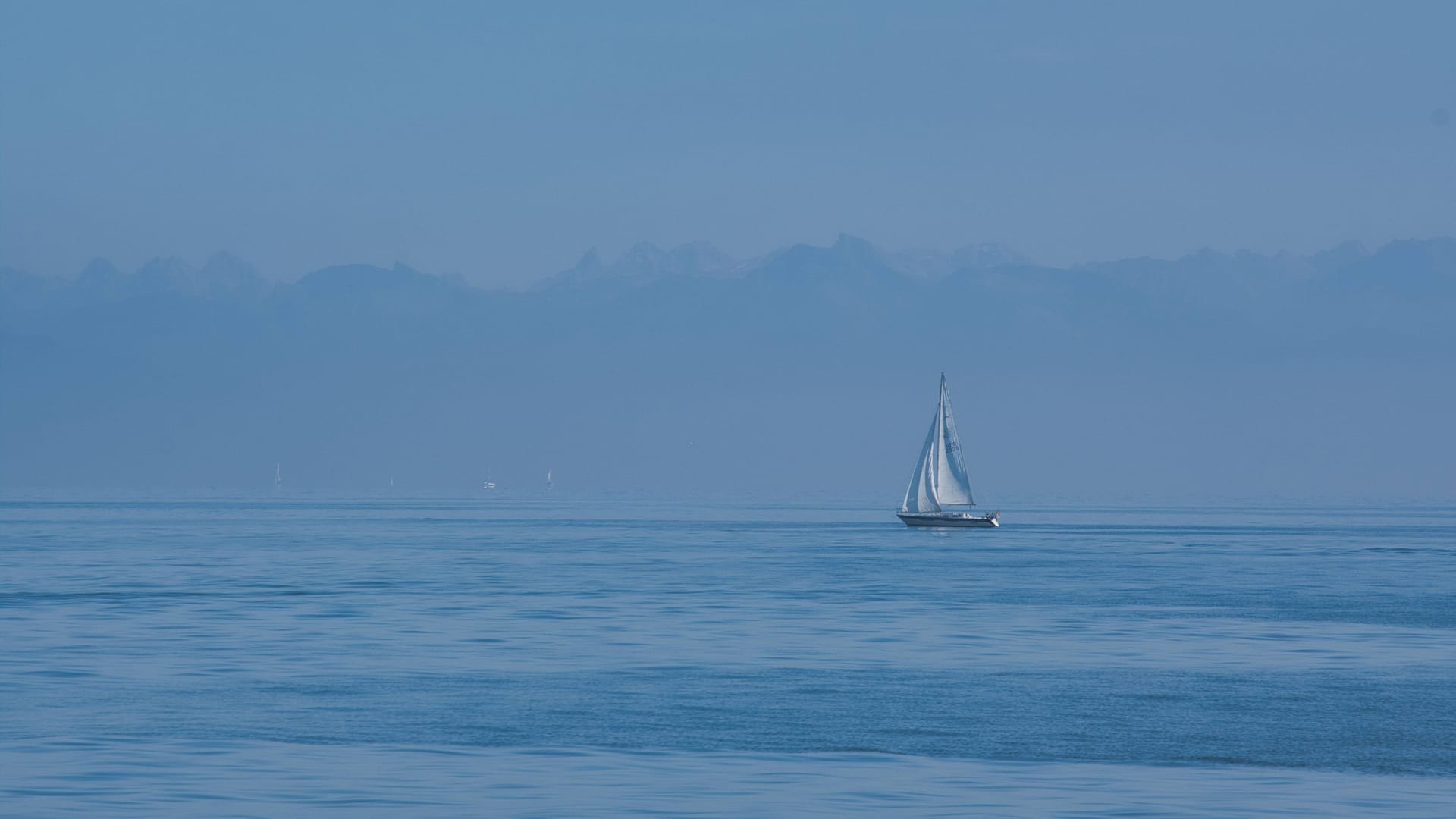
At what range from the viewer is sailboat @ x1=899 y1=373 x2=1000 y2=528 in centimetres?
13962

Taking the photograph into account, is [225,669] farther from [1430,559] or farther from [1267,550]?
[1267,550]

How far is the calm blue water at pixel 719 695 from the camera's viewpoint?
2494cm

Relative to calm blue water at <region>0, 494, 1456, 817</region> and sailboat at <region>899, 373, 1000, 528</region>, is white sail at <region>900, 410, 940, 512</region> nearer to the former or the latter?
sailboat at <region>899, 373, 1000, 528</region>

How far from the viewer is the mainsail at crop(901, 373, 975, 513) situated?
140 m

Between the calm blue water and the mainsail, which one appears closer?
the calm blue water

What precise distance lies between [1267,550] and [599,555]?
1758 inches

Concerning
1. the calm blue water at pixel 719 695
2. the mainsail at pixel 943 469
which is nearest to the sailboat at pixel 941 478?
the mainsail at pixel 943 469

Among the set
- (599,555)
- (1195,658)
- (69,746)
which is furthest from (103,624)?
(599,555)

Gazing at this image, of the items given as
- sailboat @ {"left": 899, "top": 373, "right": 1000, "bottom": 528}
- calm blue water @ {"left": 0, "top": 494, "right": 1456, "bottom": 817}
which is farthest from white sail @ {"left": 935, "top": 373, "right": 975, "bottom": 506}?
calm blue water @ {"left": 0, "top": 494, "right": 1456, "bottom": 817}

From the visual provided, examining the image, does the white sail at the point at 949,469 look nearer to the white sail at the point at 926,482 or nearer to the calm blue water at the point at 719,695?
the white sail at the point at 926,482

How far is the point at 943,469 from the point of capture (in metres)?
141

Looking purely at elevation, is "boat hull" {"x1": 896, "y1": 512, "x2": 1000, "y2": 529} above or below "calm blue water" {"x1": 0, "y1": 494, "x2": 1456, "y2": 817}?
above

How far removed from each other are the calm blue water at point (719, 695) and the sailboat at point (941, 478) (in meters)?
59.6

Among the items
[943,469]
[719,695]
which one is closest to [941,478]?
[943,469]
